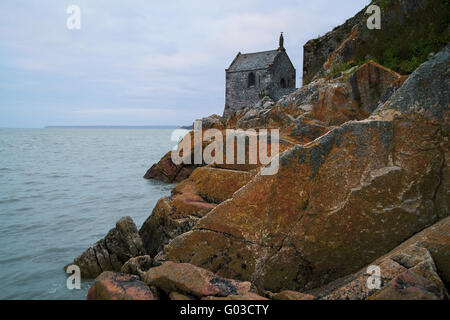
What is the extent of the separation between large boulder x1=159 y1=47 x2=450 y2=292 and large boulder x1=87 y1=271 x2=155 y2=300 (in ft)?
4.08

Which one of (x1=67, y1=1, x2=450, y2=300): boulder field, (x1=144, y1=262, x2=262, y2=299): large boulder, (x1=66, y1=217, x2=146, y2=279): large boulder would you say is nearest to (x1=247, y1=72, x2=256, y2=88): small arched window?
(x1=66, y1=217, x2=146, y2=279): large boulder

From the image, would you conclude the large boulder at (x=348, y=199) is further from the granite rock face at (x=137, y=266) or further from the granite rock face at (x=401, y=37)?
the granite rock face at (x=401, y=37)

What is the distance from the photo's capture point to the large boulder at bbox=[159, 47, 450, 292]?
389 cm

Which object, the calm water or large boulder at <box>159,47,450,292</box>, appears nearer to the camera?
large boulder at <box>159,47,450,292</box>

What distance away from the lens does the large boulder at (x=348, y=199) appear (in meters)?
3.89

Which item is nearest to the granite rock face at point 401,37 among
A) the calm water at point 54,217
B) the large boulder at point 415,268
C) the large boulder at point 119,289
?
the large boulder at point 415,268

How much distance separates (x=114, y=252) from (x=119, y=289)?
4245 millimetres

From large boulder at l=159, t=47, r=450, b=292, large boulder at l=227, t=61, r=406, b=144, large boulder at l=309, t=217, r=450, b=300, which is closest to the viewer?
large boulder at l=309, t=217, r=450, b=300

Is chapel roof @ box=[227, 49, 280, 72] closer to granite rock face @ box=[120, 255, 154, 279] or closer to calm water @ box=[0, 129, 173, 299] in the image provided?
calm water @ box=[0, 129, 173, 299]

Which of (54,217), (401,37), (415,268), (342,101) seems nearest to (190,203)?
(415,268)

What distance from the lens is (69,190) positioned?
1783cm

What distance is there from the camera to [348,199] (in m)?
4.03
